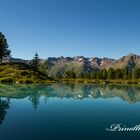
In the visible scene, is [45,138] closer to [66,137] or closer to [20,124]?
[66,137]

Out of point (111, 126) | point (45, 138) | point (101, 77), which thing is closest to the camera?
point (45, 138)

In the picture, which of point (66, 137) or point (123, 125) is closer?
point (66, 137)

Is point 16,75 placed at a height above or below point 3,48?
below

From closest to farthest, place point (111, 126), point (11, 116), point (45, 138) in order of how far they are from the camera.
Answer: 1. point (45, 138)
2. point (111, 126)
3. point (11, 116)

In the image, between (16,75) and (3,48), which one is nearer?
(16,75)

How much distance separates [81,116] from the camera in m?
28.4

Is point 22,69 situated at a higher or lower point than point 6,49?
lower

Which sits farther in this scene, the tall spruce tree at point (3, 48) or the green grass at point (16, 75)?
the tall spruce tree at point (3, 48)

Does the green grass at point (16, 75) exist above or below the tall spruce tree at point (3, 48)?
below

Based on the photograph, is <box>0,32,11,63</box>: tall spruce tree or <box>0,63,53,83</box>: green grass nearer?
<box>0,63,53,83</box>: green grass

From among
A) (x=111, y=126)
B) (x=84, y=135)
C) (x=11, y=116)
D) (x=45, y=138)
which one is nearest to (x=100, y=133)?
(x=84, y=135)

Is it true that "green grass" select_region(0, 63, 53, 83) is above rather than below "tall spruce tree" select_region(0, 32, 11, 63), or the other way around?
below

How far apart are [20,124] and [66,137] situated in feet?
19.7

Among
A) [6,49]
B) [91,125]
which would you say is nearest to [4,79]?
[6,49]
